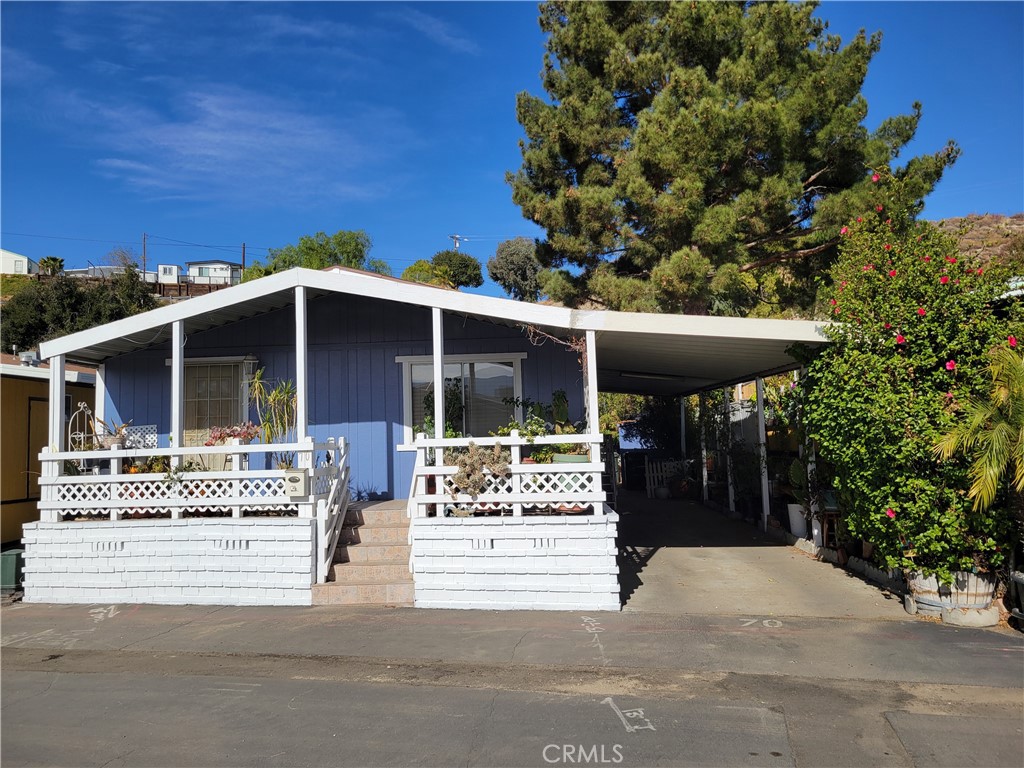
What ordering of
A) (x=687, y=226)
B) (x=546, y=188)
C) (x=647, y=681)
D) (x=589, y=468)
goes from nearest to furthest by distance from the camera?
(x=647, y=681) → (x=589, y=468) → (x=687, y=226) → (x=546, y=188)

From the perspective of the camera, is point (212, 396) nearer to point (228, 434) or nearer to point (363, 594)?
point (228, 434)

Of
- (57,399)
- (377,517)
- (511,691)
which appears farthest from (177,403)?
(511,691)

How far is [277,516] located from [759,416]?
8.13m

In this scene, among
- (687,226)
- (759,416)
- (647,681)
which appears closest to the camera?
(647,681)

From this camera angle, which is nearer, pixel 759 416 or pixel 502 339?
pixel 502 339

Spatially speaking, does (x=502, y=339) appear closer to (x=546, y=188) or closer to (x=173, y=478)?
(x=173, y=478)

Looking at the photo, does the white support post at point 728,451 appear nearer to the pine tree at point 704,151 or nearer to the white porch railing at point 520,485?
the pine tree at point 704,151

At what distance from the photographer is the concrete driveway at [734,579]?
24.9 ft

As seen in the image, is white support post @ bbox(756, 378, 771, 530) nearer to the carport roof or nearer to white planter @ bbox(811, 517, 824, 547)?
the carport roof

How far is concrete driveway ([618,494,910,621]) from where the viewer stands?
7.59 m

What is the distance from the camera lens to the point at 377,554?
875cm

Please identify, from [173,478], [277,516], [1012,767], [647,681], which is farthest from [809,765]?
[173,478]

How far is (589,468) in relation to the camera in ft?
25.2

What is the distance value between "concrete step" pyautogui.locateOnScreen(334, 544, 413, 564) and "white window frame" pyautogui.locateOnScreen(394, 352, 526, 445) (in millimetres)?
2246
